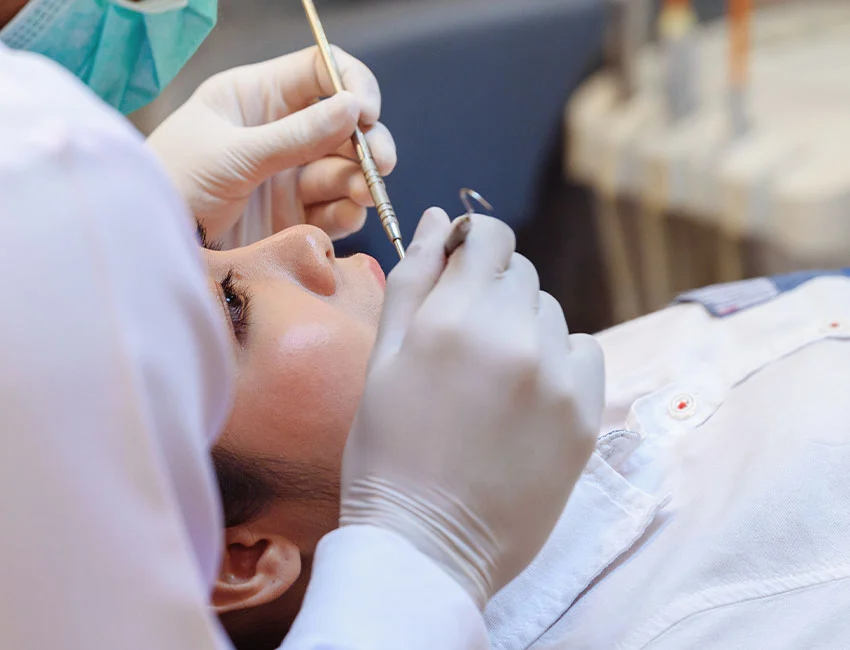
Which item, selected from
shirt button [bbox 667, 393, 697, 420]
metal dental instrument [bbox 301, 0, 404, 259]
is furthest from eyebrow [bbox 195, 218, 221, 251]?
shirt button [bbox 667, 393, 697, 420]

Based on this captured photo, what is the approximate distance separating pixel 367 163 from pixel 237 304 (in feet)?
0.72

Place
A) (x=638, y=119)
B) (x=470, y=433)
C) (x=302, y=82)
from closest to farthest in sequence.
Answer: (x=470, y=433), (x=302, y=82), (x=638, y=119)

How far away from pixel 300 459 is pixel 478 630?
0.22m

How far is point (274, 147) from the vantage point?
3.30 ft

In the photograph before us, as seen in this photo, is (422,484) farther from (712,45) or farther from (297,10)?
(712,45)

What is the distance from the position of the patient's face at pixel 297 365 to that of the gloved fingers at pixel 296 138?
0.61ft

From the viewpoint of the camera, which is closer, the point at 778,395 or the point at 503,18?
the point at 778,395

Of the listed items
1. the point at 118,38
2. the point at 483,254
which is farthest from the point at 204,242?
the point at 483,254

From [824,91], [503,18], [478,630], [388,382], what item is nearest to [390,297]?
[388,382]

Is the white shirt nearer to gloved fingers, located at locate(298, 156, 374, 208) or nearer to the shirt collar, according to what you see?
the shirt collar

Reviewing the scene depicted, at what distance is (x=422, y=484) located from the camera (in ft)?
2.00

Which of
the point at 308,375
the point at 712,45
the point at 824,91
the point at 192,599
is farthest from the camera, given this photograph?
the point at 712,45

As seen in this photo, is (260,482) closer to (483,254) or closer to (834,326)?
(483,254)

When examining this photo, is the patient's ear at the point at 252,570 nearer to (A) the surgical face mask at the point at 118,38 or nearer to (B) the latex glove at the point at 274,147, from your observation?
(B) the latex glove at the point at 274,147
